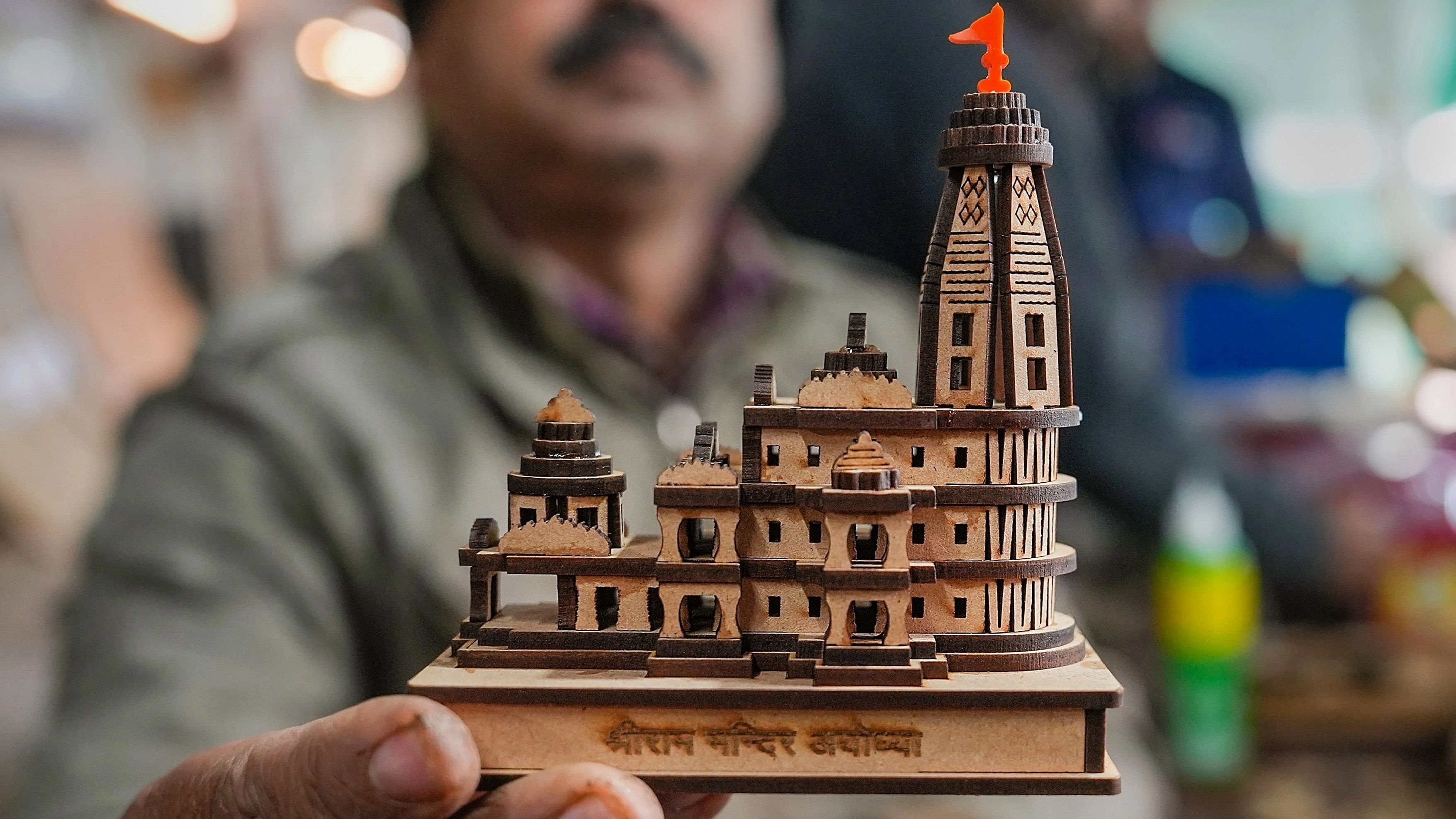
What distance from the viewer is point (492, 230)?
4.73 meters

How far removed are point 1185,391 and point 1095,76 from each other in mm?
1518

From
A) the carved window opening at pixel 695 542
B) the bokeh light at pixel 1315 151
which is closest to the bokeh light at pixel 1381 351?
the bokeh light at pixel 1315 151

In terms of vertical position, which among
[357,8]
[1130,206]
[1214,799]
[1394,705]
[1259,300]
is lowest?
[1214,799]

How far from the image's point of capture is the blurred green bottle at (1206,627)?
5301mm

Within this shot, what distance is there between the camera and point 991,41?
311cm

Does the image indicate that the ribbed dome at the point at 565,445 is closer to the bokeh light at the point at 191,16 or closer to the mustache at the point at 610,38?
the mustache at the point at 610,38

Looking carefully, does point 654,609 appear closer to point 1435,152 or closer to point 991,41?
point 991,41

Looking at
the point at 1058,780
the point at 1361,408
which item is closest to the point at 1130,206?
the point at 1361,408

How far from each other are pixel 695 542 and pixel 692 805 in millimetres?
824

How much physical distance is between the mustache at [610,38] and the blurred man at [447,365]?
0.01 meters

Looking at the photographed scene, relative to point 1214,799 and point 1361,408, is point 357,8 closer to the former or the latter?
point 1361,408

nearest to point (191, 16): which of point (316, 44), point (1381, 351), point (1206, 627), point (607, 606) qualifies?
point (316, 44)

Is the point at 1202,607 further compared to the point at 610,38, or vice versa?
the point at 1202,607

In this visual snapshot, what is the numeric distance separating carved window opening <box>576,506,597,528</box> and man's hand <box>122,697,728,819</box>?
0.60m
